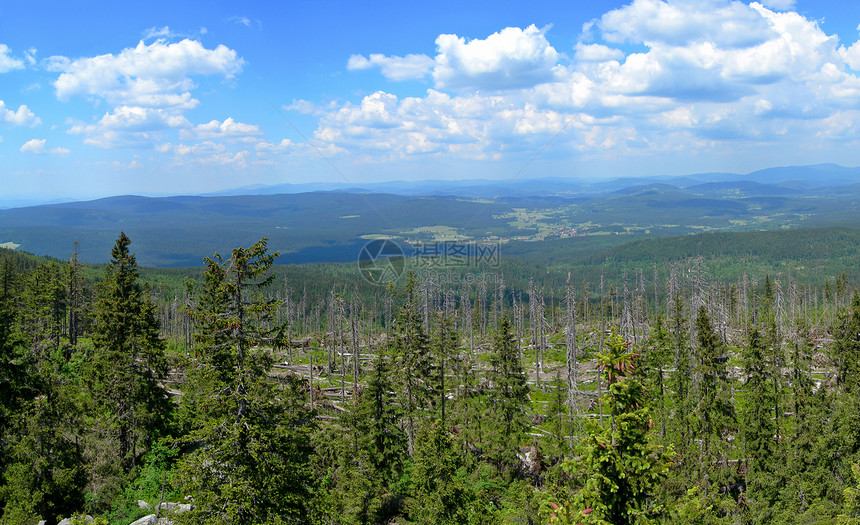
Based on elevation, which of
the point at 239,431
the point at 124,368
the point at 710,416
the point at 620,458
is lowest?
the point at 710,416

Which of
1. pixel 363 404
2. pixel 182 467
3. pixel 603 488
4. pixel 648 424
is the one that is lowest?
pixel 363 404

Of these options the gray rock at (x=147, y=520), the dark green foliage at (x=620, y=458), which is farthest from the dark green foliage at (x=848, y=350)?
the gray rock at (x=147, y=520)

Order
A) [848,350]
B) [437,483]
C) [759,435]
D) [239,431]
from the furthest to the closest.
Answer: [848,350] → [759,435] → [437,483] → [239,431]

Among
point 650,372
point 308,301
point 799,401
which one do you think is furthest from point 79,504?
point 308,301

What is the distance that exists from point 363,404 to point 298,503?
49.8 ft

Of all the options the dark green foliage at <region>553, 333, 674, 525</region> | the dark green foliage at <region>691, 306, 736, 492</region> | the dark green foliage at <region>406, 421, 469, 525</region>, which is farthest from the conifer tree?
the dark green foliage at <region>691, 306, 736, 492</region>

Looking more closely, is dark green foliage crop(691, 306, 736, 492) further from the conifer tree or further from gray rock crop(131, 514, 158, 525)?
the conifer tree

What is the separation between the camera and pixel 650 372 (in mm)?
43750

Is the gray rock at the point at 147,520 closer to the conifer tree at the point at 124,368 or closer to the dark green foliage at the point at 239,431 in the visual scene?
the conifer tree at the point at 124,368

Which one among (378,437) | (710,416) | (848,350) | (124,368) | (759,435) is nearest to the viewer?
(124,368)

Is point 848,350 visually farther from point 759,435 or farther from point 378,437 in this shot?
point 378,437

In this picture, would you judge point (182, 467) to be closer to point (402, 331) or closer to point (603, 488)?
point (603, 488)

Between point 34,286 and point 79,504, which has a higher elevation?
point 34,286

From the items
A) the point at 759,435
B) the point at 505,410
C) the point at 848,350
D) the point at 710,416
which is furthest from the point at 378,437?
the point at 848,350
